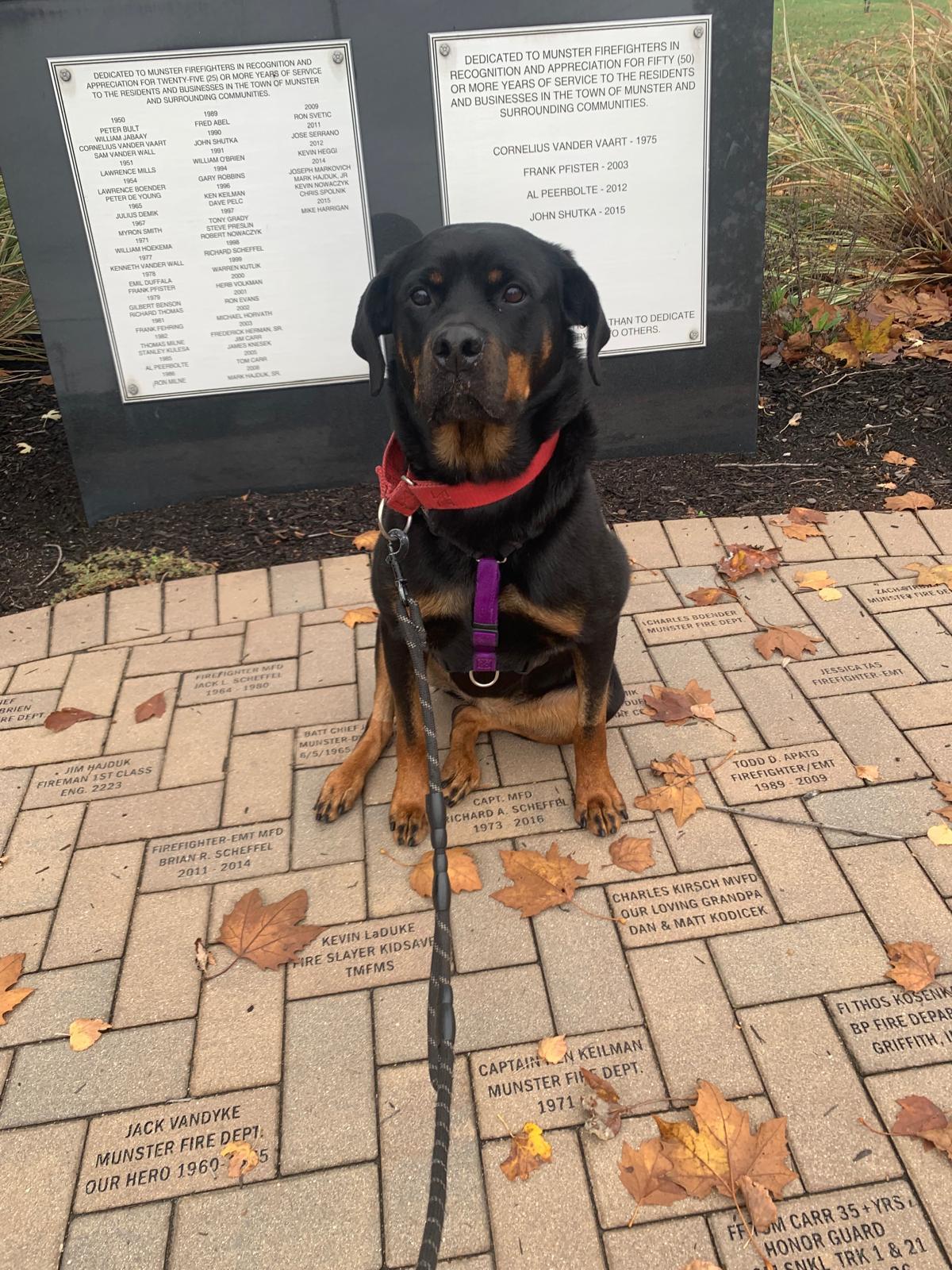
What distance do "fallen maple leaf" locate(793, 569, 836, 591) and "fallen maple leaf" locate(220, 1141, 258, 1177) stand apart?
110 inches

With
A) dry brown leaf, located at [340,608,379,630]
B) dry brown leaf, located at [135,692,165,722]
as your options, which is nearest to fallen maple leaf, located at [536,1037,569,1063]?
dry brown leaf, located at [135,692,165,722]

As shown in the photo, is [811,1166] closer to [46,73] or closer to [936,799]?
[936,799]

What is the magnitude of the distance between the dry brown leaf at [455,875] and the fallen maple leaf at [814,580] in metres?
1.90

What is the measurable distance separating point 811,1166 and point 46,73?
4.52 meters

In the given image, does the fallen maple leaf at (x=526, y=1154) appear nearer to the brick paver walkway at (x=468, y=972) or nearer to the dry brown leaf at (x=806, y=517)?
the brick paver walkway at (x=468, y=972)

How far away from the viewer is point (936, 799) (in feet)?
Result: 8.41

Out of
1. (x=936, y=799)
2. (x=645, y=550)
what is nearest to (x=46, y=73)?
(x=645, y=550)

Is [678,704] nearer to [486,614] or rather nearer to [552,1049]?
[486,614]

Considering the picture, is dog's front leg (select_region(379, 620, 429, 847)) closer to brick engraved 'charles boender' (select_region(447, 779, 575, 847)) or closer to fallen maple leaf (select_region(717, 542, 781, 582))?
brick engraved 'charles boender' (select_region(447, 779, 575, 847))

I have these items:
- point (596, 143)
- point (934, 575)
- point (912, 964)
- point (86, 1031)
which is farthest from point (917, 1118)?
point (596, 143)

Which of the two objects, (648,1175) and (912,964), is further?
(912,964)

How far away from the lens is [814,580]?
3592 mm

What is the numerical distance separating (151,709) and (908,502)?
132 inches

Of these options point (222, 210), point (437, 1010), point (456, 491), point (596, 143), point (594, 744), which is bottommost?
point (594, 744)
